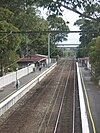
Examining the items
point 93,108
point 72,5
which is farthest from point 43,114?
point 72,5

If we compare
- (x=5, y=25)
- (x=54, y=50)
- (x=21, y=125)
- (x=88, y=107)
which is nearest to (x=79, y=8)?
(x=21, y=125)

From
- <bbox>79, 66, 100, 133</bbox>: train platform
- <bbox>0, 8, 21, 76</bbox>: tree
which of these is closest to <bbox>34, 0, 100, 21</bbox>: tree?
<bbox>79, 66, 100, 133</bbox>: train platform

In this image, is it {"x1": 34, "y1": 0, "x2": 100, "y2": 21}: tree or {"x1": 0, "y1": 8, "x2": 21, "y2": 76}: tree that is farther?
{"x1": 0, "y1": 8, "x2": 21, "y2": 76}: tree

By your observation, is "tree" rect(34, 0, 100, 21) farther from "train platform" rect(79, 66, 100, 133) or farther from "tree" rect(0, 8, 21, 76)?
"tree" rect(0, 8, 21, 76)

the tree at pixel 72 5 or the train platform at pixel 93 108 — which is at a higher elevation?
the tree at pixel 72 5

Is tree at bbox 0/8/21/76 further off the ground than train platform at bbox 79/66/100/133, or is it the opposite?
tree at bbox 0/8/21/76

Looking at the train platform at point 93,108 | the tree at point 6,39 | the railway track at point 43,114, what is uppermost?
the tree at point 6,39

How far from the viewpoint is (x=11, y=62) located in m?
44.4

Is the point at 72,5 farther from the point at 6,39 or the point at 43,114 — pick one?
the point at 6,39

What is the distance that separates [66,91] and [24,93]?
4.91m

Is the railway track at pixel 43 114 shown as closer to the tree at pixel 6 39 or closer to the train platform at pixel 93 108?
the train platform at pixel 93 108

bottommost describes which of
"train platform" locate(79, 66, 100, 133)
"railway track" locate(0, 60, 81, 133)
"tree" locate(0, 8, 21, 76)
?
"railway track" locate(0, 60, 81, 133)

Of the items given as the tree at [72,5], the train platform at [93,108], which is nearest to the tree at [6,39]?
the train platform at [93,108]

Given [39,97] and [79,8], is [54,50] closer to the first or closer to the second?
[39,97]
